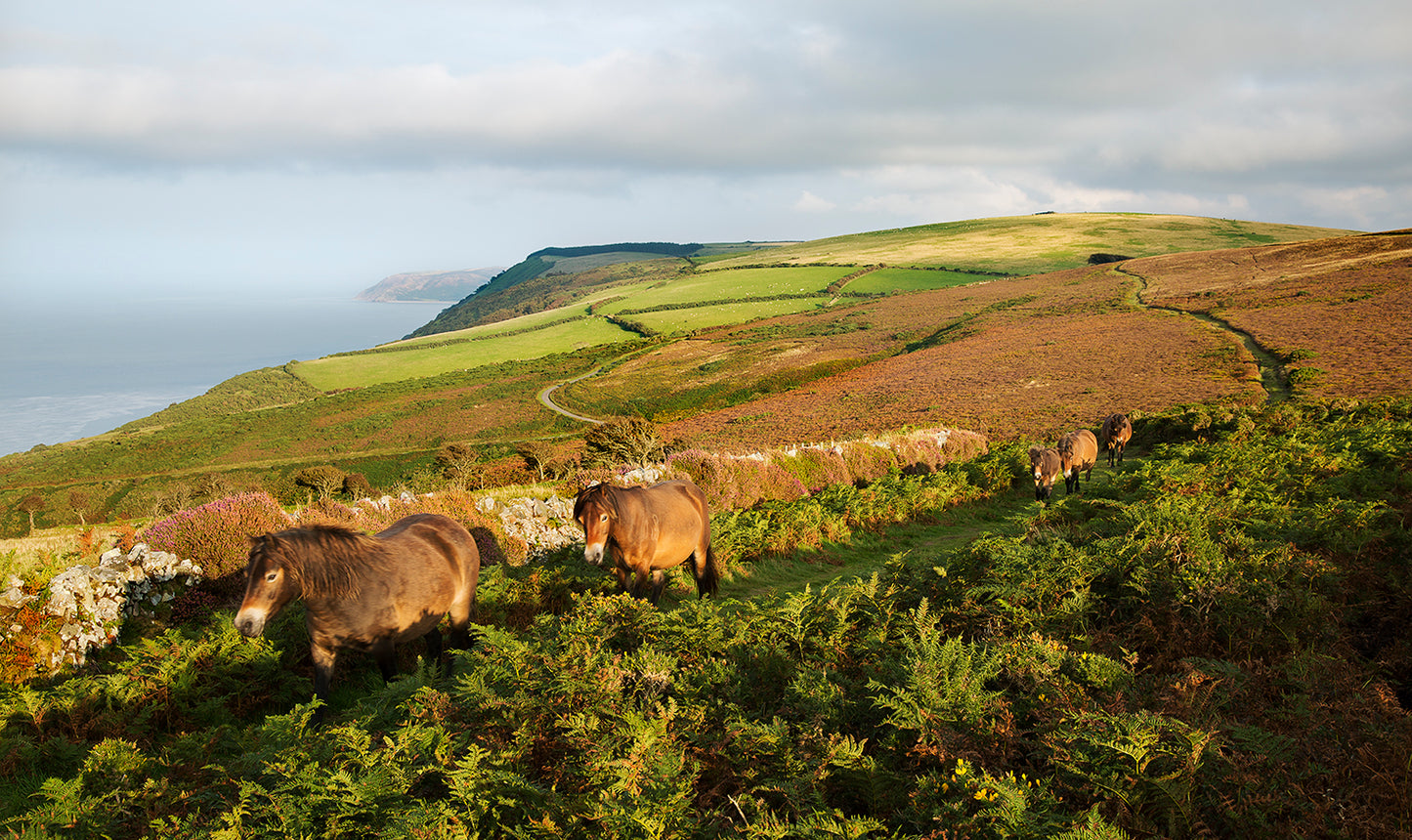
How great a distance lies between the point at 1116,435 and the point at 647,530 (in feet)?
63.8

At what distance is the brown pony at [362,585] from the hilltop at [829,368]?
9.54m

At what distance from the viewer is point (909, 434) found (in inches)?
868

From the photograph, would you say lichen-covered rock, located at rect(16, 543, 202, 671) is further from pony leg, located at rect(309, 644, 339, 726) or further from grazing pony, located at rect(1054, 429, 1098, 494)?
grazing pony, located at rect(1054, 429, 1098, 494)

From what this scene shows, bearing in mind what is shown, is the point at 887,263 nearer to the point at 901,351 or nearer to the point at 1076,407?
the point at 901,351

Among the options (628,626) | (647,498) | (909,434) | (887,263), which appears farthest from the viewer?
(887,263)

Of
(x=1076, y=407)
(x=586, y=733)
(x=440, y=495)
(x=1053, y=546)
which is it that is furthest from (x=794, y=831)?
(x=1076, y=407)

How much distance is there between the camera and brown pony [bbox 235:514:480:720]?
5.30 m

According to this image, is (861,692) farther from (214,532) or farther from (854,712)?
(214,532)

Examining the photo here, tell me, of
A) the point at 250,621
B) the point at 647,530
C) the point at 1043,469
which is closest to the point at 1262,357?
the point at 1043,469

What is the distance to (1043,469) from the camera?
15.8 m

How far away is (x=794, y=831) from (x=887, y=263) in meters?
140

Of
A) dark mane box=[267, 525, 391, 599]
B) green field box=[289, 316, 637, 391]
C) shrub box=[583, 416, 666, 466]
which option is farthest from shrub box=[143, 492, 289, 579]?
green field box=[289, 316, 637, 391]

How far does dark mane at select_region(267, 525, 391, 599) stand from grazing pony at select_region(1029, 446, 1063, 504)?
588 inches

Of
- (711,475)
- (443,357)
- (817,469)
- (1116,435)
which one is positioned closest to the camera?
(711,475)
